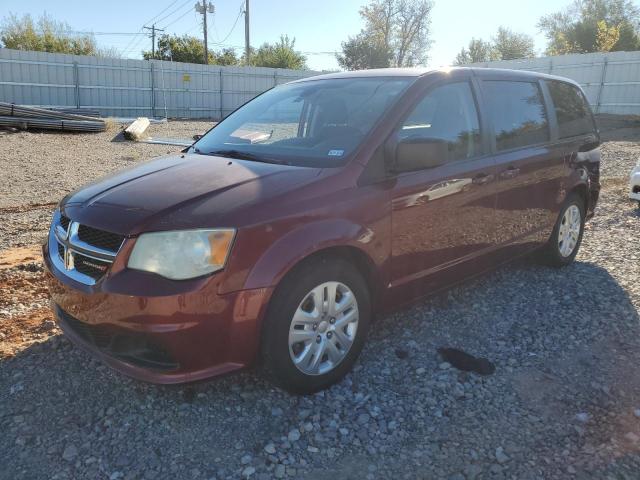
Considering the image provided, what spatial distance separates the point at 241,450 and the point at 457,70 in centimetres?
301

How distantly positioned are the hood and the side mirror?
1.75ft

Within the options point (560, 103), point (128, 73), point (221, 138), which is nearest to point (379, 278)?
point (221, 138)

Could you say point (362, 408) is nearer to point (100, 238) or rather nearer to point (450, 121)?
point (100, 238)

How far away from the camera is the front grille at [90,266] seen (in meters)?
2.75

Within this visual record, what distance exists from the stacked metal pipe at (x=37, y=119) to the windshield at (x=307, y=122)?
14.2 metres

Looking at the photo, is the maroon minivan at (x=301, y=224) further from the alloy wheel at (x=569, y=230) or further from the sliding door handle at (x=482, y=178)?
the alloy wheel at (x=569, y=230)

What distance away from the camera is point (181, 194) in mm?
2916

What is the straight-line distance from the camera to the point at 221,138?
4070mm

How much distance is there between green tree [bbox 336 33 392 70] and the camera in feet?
168

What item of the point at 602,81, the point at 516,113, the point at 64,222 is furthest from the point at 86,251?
the point at 602,81

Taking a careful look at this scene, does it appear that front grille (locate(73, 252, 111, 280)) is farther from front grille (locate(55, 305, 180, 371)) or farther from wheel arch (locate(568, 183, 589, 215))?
wheel arch (locate(568, 183, 589, 215))

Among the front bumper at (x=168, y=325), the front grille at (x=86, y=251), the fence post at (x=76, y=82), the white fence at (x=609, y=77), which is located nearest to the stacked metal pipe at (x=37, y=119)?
the fence post at (x=76, y=82)

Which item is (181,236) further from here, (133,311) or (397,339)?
(397,339)

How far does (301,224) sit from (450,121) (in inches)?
63.3
